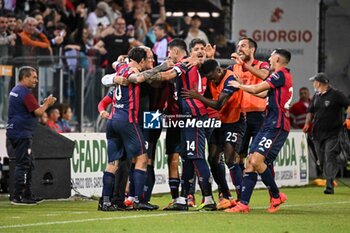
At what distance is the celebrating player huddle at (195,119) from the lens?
50.9 ft

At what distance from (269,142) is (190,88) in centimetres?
130

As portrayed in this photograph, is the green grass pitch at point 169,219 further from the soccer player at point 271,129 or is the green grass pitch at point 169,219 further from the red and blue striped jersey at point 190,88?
the red and blue striped jersey at point 190,88

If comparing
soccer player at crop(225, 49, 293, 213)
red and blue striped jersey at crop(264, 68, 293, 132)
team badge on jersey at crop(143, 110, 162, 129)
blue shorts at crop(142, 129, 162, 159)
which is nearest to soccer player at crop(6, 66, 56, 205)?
blue shorts at crop(142, 129, 162, 159)

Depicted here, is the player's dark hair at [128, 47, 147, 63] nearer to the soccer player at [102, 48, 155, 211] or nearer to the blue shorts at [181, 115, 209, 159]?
the soccer player at [102, 48, 155, 211]

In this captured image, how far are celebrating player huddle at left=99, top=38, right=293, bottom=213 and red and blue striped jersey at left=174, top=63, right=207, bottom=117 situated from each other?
0.04 feet

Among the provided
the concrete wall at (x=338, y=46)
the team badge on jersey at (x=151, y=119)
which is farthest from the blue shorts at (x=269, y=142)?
the concrete wall at (x=338, y=46)

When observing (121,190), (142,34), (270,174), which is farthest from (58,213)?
(142,34)

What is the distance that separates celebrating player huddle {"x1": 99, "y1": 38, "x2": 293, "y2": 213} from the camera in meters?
15.5

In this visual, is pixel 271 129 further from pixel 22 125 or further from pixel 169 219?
pixel 22 125

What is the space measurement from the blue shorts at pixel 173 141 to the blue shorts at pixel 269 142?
3.51ft

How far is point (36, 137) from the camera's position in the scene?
18.5 meters

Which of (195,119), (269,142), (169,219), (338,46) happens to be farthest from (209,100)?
(338,46)

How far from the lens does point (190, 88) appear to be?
51.7 feet

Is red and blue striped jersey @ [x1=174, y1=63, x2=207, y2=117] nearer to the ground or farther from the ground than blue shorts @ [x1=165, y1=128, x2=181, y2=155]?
farther from the ground
